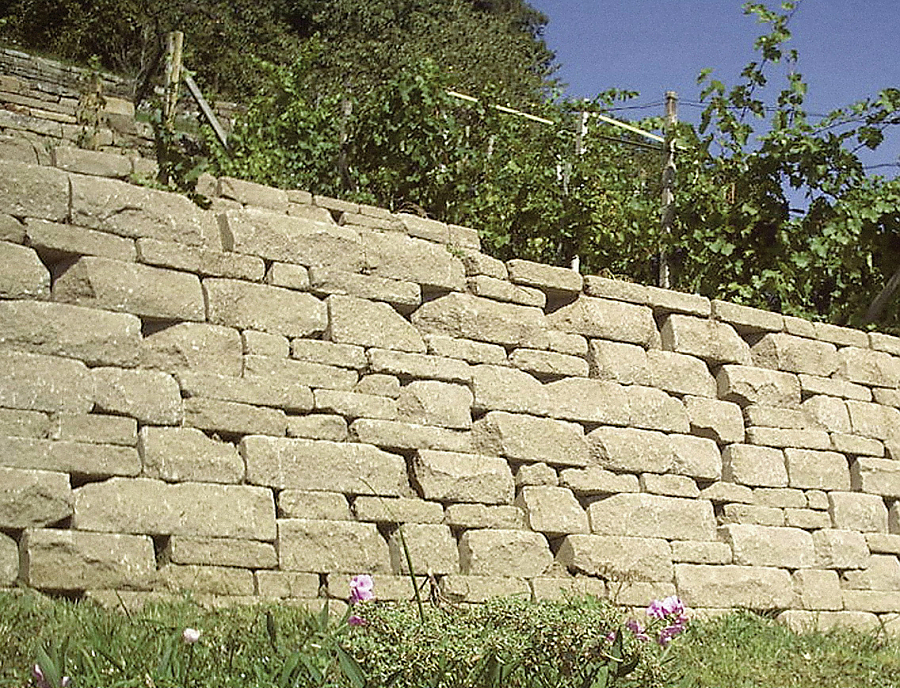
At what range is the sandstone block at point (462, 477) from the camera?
6.82 m

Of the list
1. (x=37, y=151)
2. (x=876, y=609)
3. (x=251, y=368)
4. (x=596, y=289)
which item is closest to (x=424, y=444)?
(x=251, y=368)

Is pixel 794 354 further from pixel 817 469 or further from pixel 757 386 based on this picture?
pixel 817 469

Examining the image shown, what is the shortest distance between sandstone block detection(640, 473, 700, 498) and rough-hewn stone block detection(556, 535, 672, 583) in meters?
0.29

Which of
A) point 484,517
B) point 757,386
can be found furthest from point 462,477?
Result: point 757,386

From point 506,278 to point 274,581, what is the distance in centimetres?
217

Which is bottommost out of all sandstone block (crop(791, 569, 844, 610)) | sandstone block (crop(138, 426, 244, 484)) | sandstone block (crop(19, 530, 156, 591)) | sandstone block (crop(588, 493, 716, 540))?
sandstone block (crop(19, 530, 156, 591))

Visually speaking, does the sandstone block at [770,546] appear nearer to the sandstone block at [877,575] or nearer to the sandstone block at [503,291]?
the sandstone block at [877,575]

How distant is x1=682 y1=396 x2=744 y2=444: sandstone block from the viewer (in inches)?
317

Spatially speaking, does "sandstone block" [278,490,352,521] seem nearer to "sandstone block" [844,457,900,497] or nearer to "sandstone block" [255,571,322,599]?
"sandstone block" [255,571,322,599]

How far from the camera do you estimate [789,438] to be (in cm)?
841

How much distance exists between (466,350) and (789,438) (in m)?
2.34

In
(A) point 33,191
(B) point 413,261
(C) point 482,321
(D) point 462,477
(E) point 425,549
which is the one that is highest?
(B) point 413,261

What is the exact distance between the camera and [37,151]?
649cm

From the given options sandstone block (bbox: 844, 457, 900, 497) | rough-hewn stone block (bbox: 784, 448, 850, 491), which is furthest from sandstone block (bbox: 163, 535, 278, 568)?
sandstone block (bbox: 844, 457, 900, 497)
